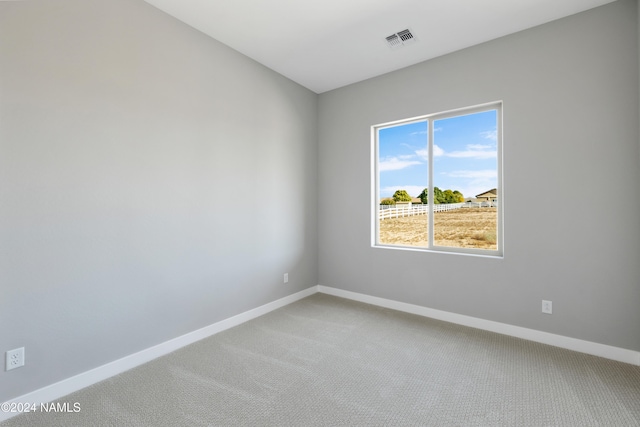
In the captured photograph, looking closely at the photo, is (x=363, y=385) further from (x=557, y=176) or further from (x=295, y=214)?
(x=557, y=176)

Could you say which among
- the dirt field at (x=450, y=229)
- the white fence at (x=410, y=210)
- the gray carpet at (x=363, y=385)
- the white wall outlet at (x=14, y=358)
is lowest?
the gray carpet at (x=363, y=385)

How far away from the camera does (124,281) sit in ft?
7.13

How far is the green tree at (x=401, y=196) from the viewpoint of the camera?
3595mm

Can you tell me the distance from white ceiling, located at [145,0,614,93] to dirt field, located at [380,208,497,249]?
169cm

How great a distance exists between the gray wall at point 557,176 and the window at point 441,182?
0.60ft

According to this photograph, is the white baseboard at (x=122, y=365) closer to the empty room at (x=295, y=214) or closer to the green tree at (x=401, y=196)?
the empty room at (x=295, y=214)

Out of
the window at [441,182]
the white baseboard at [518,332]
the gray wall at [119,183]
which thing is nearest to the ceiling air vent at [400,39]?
the window at [441,182]

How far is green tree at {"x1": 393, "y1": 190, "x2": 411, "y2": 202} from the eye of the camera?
3595mm

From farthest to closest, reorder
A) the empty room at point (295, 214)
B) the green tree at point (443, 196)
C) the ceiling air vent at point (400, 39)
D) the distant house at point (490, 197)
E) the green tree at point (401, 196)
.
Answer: the green tree at point (401, 196) → the green tree at point (443, 196) → the distant house at point (490, 197) → the ceiling air vent at point (400, 39) → the empty room at point (295, 214)

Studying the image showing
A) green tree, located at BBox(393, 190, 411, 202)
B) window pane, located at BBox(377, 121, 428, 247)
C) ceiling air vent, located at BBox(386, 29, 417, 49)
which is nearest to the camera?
ceiling air vent, located at BBox(386, 29, 417, 49)

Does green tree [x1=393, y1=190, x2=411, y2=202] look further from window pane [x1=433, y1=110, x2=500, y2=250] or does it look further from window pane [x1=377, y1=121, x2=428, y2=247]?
window pane [x1=433, y1=110, x2=500, y2=250]

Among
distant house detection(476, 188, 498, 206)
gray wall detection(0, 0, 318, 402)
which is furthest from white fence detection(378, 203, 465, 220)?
gray wall detection(0, 0, 318, 402)

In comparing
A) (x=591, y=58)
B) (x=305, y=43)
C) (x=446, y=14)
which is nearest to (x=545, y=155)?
(x=591, y=58)

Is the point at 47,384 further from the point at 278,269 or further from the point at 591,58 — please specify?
the point at 591,58
